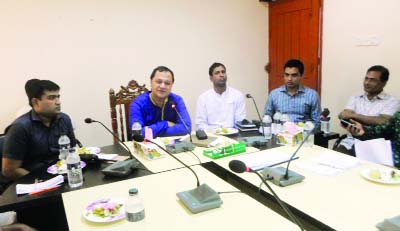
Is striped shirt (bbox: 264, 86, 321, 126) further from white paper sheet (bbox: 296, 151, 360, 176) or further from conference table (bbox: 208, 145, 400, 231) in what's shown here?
conference table (bbox: 208, 145, 400, 231)

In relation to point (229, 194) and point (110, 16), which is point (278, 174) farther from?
point (110, 16)

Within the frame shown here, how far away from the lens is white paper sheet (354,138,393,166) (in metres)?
1.96

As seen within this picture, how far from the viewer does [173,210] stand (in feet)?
4.12

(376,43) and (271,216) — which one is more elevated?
(376,43)

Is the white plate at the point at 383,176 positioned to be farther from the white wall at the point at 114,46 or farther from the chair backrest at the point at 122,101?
the white wall at the point at 114,46

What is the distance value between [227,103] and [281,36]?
1.53 metres

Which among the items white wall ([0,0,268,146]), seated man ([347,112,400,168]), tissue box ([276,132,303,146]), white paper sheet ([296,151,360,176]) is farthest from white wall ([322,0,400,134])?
white paper sheet ([296,151,360,176])

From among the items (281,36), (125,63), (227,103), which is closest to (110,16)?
(125,63)

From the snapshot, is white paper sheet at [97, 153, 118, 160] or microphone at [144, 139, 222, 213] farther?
white paper sheet at [97, 153, 118, 160]

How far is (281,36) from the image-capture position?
4.06 meters

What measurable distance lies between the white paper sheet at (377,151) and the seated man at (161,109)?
125 centimetres

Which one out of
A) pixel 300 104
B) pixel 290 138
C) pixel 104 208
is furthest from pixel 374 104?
pixel 104 208

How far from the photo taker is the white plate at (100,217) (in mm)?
1163

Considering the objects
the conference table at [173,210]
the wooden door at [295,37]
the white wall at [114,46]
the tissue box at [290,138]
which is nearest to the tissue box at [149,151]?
the conference table at [173,210]
